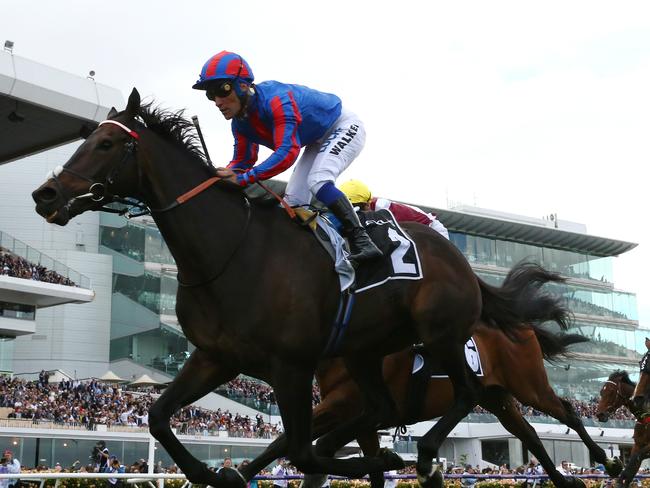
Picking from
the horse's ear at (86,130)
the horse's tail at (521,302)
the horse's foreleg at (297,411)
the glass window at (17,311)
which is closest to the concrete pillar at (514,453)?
the glass window at (17,311)

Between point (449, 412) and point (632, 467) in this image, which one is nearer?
point (449, 412)

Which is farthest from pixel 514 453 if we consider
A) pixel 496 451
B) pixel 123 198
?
pixel 123 198

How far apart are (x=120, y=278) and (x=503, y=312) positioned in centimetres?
4340

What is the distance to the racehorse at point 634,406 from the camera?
9.76m

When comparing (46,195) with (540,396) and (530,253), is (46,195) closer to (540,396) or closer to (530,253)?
(540,396)

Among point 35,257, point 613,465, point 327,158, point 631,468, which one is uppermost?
point 35,257

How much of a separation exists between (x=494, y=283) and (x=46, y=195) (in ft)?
157

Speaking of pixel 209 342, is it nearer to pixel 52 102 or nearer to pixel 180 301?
pixel 180 301

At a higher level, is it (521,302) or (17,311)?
(17,311)

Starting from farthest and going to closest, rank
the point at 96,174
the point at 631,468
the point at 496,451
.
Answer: the point at 496,451, the point at 631,468, the point at 96,174

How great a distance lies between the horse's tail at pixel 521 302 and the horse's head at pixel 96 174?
2.86 m

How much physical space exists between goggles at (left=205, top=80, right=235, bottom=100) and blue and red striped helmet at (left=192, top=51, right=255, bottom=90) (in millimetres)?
27

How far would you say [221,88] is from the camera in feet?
15.7

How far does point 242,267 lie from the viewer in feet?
15.0
